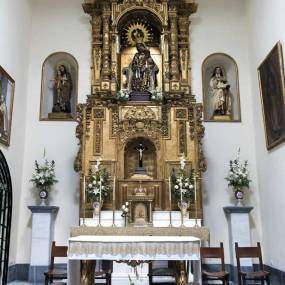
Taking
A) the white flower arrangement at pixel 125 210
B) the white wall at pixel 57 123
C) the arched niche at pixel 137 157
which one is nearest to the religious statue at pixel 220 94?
the arched niche at pixel 137 157

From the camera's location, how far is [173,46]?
35.4ft

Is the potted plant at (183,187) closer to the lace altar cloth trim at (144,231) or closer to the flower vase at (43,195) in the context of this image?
the lace altar cloth trim at (144,231)

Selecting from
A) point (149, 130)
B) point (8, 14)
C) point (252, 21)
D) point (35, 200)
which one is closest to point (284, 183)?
point (149, 130)

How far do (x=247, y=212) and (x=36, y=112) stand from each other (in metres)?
6.13

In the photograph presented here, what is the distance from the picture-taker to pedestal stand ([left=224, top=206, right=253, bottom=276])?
9.66 m

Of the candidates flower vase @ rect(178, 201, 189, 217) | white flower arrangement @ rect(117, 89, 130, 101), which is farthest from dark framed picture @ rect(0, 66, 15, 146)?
flower vase @ rect(178, 201, 189, 217)

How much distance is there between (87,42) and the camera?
1147 cm

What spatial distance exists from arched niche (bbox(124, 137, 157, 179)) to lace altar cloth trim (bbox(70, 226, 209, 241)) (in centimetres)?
204

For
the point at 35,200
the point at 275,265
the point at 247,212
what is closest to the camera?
the point at 275,265

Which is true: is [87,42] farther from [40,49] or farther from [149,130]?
[149,130]

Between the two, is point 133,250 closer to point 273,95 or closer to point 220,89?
point 273,95

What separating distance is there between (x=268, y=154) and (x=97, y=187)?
4.15 meters

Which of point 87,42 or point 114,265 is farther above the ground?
point 87,42

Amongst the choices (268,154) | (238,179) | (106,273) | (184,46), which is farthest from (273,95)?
(106,273)
